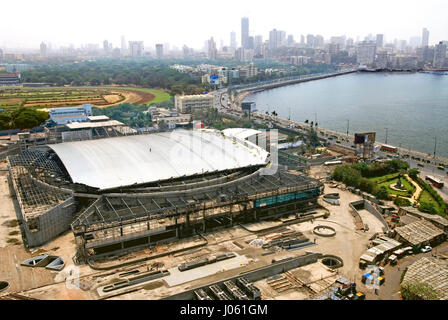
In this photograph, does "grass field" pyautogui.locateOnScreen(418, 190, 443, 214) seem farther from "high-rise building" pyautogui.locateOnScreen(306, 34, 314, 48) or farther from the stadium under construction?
"high-rise building" pyautogui.locateOnScreen(306, 34, 314, 48)

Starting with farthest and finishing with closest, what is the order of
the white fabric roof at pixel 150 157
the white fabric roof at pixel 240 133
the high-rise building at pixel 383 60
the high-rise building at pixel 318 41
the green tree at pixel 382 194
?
the high-rise building at pixel 318 41
the high-rise building at pixel 383 60
the white fabric roof at pixel 240 133
the green tree at pixel 382 194
the white fabric roof at pixel 150 157

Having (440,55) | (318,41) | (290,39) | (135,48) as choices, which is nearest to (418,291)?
(440,55)

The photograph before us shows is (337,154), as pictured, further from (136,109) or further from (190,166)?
(136,109)

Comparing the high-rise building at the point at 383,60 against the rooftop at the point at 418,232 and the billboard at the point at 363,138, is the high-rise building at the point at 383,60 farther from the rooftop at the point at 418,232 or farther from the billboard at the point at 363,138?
the rooftop at the point at 418,232

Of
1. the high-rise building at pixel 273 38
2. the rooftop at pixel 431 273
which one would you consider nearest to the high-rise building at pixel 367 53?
the high-rise building at pixel 273 38

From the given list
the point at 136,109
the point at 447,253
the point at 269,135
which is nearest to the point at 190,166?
the point at 447,253

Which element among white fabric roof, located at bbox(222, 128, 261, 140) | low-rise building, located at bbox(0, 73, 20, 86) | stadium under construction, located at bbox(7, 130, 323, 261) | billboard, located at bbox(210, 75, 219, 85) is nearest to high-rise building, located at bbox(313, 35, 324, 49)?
billboard, located at bbox(210, 75, 219, 85)
